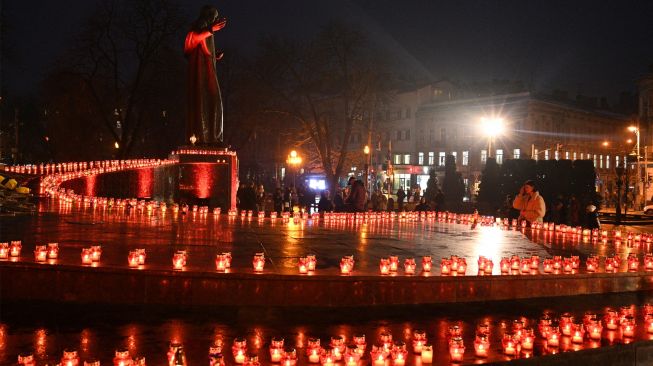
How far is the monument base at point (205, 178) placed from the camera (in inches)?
651

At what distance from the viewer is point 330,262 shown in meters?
7.70

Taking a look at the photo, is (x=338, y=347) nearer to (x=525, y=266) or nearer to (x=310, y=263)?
(x=310, y=263)

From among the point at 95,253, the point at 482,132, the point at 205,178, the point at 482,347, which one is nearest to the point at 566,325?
the point at 482,347

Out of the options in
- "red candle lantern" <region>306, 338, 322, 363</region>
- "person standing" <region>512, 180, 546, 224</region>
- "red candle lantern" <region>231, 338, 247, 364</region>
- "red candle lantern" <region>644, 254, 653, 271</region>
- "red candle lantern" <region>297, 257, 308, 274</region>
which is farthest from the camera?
"person standing" <region>512, 180, 546, 224</region>

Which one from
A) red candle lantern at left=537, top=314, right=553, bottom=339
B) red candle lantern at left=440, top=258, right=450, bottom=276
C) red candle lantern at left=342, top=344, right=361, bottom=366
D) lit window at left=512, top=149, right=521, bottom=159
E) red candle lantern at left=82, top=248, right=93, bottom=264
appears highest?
lit window at left=512, top=149, right=521, bottom=159

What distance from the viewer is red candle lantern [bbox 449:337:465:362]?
15.7 feet

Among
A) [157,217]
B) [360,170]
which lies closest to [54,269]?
[157,217]

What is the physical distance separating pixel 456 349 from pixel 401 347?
0.47 metres

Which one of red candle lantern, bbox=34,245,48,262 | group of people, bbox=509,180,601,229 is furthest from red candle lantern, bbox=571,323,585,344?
group of people, bbox=509,180,601,229

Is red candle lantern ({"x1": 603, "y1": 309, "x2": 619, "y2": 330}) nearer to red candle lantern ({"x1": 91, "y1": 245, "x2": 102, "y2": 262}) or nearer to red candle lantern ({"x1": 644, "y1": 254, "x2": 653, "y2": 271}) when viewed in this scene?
red candle lantern ({"x1": 644, "y1": 254, "x2": 653, "y2": 271})

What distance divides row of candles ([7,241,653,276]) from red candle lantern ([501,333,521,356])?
2110mm

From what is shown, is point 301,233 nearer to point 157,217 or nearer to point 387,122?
point 157,217

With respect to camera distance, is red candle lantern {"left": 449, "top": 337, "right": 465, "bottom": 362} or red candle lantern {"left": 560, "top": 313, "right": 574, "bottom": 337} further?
red candle lantern {"left": 560, "top": 313, "right": 574, "bottom": 337}

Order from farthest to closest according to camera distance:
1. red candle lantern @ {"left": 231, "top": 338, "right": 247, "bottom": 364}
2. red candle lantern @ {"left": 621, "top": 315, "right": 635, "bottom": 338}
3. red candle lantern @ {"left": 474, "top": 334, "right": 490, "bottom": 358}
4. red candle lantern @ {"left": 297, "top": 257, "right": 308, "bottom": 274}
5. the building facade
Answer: the building facade
red candle lantern @ {"left": 297, "top": 257, "right": 308, "bottom": 274}
red candle lantern @ {"left": 621, "top": 315, "right": 635, "bottom": 338}
red candle lantern @ {"left": 474, "top": 334, "right": 490, "bottom": 358}
red candle lantern @ {"left": 231, "top": 338, "right": 247, "bottom": 364}
